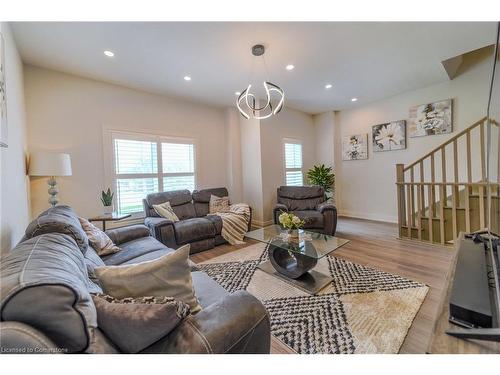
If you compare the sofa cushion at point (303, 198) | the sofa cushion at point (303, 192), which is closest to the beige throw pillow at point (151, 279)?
the sofa cushion at point (303, 198)

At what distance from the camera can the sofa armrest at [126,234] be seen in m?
2.46

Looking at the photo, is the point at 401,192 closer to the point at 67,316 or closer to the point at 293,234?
the point at 293,234

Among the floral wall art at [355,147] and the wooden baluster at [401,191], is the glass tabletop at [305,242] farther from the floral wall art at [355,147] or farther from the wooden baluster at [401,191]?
the floral wall art at [355,147]

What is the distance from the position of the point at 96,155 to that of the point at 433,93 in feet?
19.9

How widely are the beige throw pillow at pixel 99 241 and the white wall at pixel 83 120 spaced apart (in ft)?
4.54

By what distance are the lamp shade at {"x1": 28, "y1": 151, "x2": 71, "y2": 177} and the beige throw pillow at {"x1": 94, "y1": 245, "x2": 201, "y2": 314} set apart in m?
2.32

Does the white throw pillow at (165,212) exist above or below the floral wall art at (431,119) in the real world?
below

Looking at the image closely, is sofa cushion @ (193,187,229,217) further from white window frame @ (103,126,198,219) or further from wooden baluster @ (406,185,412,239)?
wooden baluster @ (406,185,412,239)

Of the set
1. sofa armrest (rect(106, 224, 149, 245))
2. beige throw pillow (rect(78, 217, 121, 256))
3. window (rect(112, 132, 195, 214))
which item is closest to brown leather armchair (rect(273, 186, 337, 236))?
window (rect(112, 132, 195, 214))

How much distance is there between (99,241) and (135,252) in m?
0.39

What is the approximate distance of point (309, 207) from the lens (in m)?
4.27

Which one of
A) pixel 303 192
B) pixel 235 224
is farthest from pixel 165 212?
pixel 303 192
